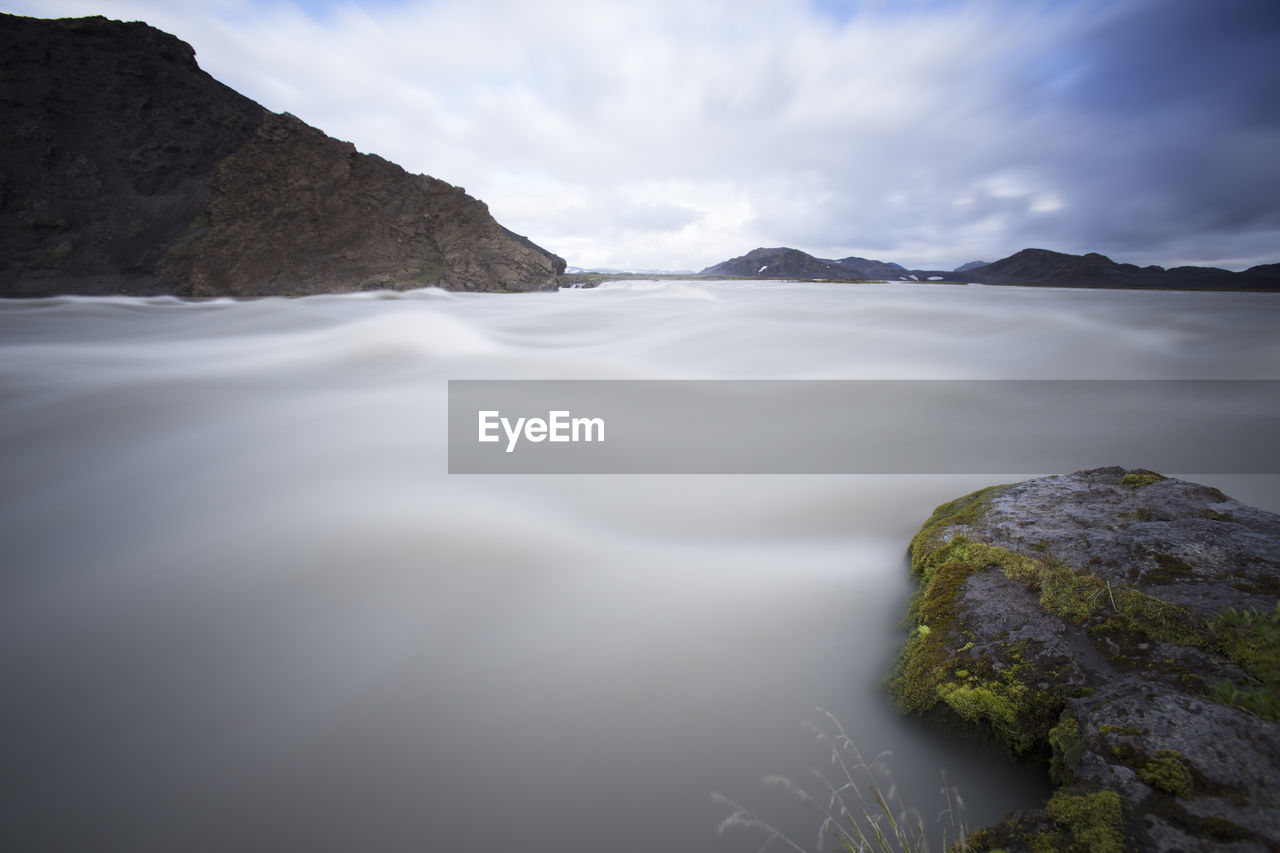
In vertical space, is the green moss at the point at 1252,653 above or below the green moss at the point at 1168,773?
above

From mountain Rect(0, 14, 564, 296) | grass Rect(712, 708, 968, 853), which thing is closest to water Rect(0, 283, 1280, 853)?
grass Rect(712, 708, 968, 853)

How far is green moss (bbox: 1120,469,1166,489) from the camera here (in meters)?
2.74

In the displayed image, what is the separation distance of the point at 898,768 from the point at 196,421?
7008 millimetres

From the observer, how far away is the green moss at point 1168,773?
3.89ft

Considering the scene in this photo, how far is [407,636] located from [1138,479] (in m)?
4.42

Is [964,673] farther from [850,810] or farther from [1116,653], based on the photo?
[850,810]

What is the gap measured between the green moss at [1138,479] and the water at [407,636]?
4.17ft

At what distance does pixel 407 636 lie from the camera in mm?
2627

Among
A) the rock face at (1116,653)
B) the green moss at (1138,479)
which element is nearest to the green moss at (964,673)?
the rock face at (1116,653)

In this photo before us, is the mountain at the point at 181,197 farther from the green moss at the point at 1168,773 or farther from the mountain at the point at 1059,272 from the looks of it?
the mountain at the point at 1059,272

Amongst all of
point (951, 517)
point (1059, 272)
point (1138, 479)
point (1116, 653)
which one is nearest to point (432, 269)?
point (951, 517)

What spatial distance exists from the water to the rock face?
0.29 m

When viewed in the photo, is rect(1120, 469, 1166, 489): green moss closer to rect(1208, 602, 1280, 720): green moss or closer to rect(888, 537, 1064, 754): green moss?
rect(888, 537, 1064, 754): green moss

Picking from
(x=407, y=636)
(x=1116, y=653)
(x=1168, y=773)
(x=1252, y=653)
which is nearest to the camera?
(x=1168, y=773)
